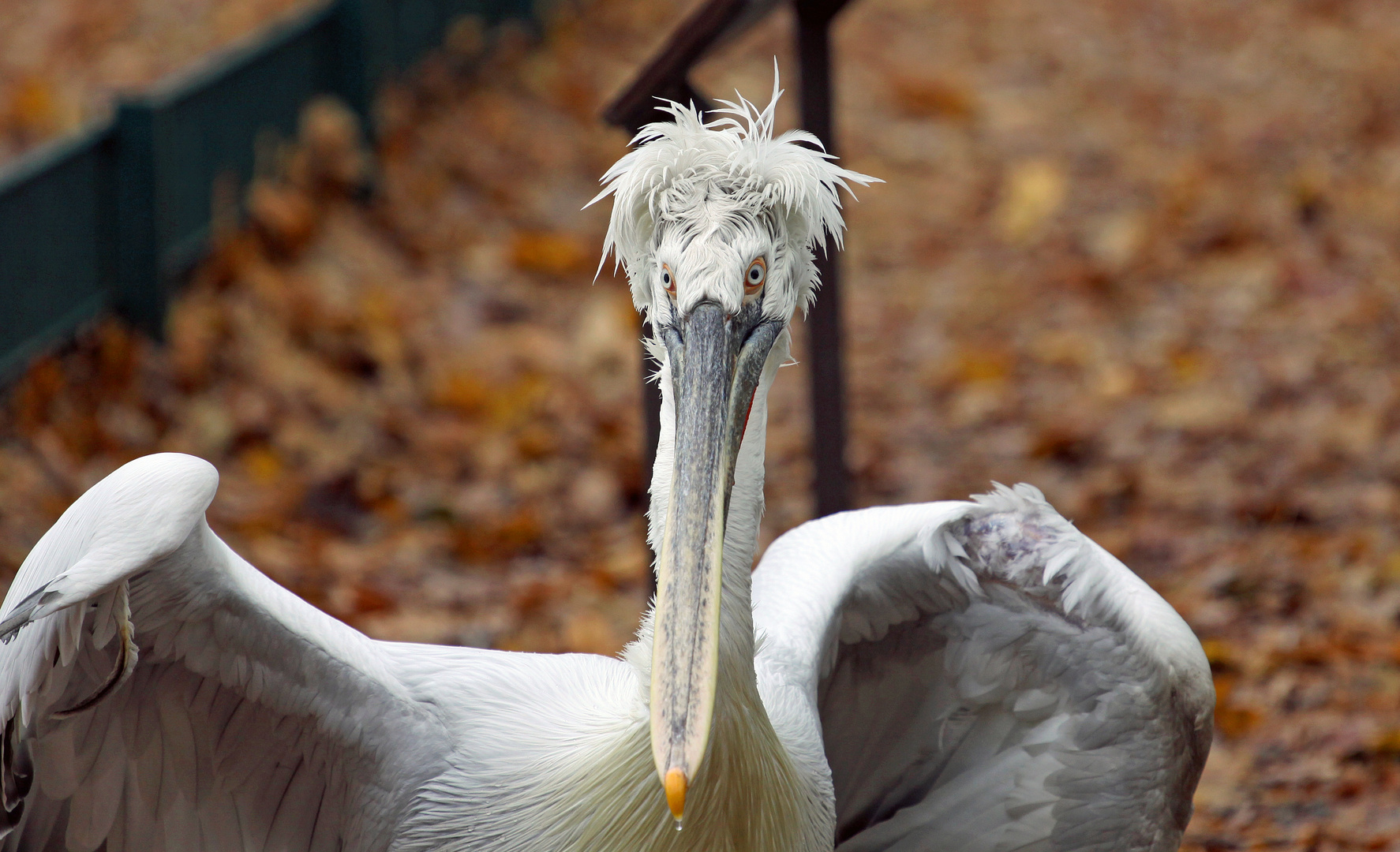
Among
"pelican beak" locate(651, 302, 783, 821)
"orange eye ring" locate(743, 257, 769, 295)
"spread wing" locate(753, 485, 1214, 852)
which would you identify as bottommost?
"spread wing" locate(753, 485, 1214, 852)

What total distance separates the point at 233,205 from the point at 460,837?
593cm

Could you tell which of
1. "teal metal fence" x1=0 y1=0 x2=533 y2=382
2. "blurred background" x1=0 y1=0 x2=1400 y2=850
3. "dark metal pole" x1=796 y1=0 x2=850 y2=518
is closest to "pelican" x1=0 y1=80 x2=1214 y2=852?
"dark metal pole" x1=796 y1=0 x2=850 y2=518

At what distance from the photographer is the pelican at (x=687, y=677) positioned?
2438mm

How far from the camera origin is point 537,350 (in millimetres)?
7906

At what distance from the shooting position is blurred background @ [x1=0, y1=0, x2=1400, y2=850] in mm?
5535

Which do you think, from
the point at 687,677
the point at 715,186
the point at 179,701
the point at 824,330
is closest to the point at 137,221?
the point at 824,330

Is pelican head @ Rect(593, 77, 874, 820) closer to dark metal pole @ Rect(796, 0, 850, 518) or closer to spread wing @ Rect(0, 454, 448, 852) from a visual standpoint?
spread wing @ Rect(0, 454, 448, 852)

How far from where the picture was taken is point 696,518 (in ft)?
7.60

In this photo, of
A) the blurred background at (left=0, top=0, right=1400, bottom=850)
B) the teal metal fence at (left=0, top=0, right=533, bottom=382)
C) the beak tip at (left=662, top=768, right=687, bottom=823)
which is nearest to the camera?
the beak tip at (left=662, top=768, right=687, bottom=823)

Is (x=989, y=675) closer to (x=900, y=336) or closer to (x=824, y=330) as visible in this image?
(x=824, y=330)

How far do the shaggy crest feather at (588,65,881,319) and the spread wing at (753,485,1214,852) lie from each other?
0.88 meters

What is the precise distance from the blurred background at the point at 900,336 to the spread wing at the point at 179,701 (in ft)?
7.92

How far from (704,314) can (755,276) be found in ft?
0.48

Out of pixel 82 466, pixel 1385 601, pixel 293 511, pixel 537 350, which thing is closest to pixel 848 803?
pixel 1385 601
